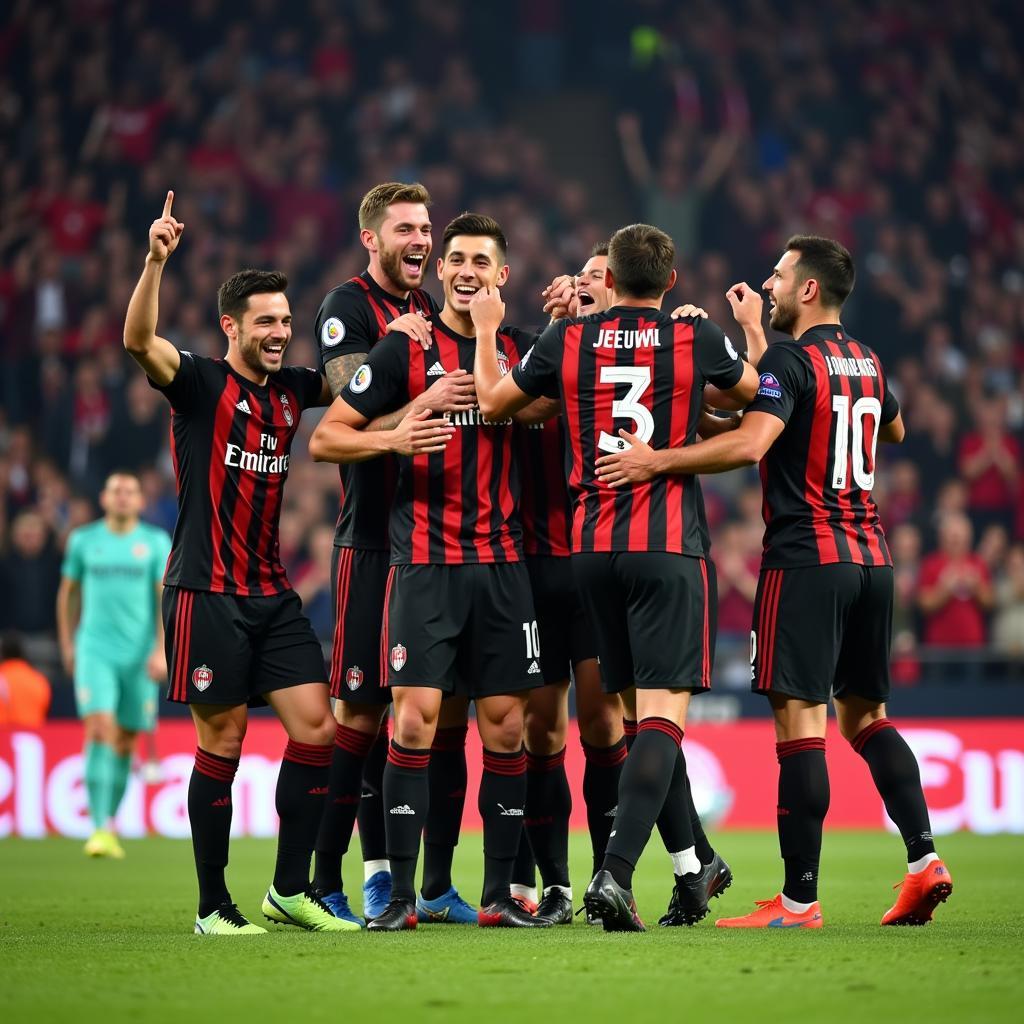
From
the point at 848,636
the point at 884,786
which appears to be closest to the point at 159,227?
the point at 848,636

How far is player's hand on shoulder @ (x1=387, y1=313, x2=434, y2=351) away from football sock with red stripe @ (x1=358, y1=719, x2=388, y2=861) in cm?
150

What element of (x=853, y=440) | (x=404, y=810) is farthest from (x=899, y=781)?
(x=404, y=810)

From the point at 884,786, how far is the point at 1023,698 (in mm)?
6573

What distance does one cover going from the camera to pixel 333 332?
6.25 metres

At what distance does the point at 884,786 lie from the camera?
5914 millimetres

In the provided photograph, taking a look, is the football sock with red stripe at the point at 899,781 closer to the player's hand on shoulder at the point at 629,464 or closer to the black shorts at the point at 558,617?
the black shorts at the point at 558,617

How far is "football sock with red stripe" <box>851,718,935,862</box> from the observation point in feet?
19.0

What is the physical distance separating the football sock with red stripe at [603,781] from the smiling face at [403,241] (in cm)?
189

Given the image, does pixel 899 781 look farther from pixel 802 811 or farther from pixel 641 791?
pixel 641 791

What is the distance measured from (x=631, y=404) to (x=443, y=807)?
175 centimetres

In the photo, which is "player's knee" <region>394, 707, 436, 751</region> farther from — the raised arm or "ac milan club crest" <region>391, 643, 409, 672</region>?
the raised arm

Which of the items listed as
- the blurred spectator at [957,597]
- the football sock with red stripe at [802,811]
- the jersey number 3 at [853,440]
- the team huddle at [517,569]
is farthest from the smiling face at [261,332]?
the blurred spectator at [957,597]

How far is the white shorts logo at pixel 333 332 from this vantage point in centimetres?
623

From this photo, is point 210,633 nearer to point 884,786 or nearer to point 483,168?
point 884,786
